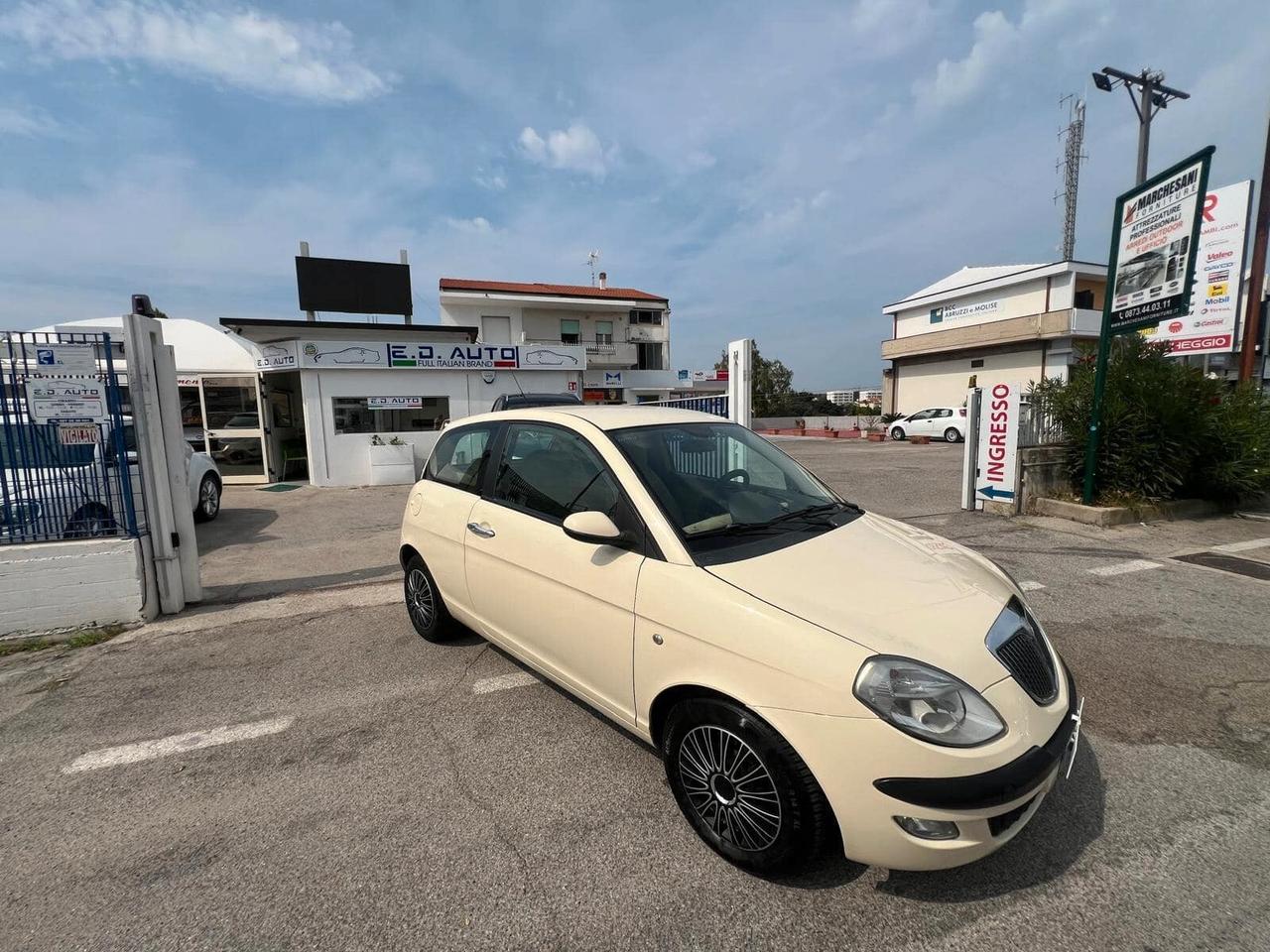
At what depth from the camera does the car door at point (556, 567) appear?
8.13 feet

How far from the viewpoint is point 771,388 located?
5016cm

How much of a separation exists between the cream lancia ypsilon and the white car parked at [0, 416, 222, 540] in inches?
135

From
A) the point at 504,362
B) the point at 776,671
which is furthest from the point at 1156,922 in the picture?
the point at 504,362

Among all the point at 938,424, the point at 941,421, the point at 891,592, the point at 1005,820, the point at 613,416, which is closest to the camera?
the point at 1005,820

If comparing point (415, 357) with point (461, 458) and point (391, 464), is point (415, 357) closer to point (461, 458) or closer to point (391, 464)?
point (391, 464)

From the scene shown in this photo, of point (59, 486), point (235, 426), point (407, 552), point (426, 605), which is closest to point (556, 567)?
point (426, 605)

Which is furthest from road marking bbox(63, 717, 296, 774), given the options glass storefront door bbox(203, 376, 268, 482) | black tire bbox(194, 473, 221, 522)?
glass storefront door bbox(203, 376, 268, 482)

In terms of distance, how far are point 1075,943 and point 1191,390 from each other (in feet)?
30.0

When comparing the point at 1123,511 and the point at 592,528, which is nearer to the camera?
the point at 592,528

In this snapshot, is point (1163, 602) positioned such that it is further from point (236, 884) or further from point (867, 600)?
point (236, 884)

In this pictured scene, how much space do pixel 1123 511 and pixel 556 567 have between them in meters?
8.19

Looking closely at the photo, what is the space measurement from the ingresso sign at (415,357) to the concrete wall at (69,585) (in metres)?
8.43

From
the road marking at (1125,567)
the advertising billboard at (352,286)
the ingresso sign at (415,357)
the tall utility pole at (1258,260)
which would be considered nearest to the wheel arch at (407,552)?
the road marking at (1125,567)

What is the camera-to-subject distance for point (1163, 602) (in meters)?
4.79
